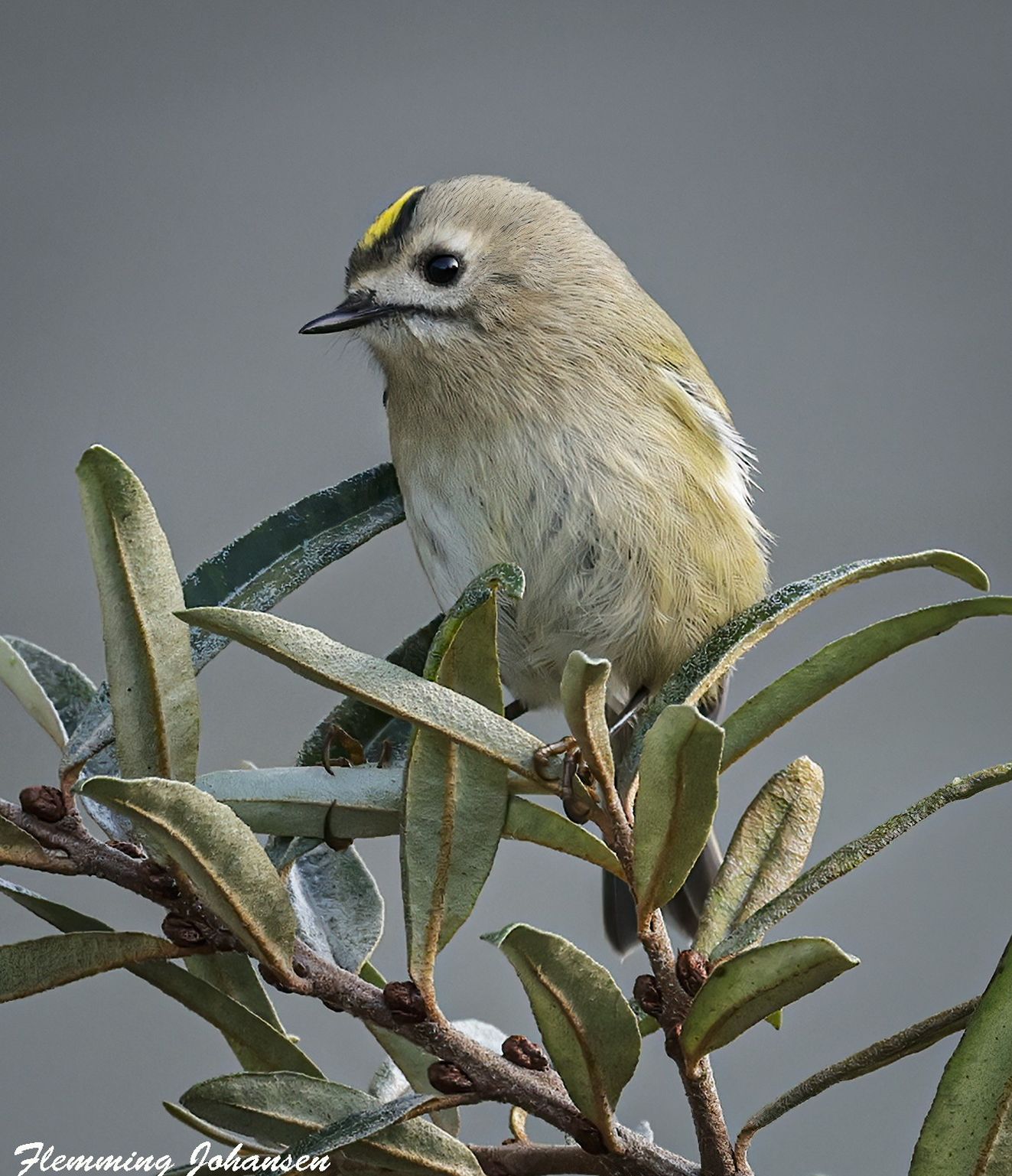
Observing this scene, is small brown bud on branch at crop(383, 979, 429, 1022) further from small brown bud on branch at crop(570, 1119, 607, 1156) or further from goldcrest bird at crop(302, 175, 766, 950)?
goldcrest bird at crop(302, 175, 766, 950)

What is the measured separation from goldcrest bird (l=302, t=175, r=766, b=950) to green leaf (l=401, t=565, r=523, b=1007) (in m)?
0.31

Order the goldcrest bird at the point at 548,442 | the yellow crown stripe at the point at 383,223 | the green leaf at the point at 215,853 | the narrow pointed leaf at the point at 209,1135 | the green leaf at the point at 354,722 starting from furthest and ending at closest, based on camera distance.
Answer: the yellow crown stripe at the point at 383,223
the goldcrest bird at the point at 548,442
the green leaf at the point at 354,722
the narrow pointed leaf at the point at 209,1135
the green leaf at the point at 215,853

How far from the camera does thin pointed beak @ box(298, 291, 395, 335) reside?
0.80m

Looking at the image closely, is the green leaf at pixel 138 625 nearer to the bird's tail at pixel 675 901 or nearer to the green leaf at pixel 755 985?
the green leaf at pixel 755 985

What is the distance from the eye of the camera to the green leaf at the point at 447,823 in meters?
0.43

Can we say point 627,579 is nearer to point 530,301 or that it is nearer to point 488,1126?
point 530,301

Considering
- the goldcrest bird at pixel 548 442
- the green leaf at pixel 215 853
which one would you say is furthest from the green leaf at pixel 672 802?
the goldcrest bird at pixel 548 442

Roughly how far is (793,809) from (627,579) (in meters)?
0.24

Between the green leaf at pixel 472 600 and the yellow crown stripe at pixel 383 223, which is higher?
the yellow crown stripe at pixel 383 223

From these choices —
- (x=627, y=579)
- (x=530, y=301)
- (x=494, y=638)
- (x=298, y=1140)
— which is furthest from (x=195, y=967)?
(x=530, y=301)

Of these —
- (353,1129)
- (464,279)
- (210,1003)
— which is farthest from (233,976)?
(464,279)

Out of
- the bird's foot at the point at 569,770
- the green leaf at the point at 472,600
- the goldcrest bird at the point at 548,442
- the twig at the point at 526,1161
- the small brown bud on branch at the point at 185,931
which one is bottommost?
the twig at the point at 526,1161

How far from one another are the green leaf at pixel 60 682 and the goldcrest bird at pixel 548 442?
10.1 inches

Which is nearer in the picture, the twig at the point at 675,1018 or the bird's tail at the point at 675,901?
the twig at the point at 675,1018
